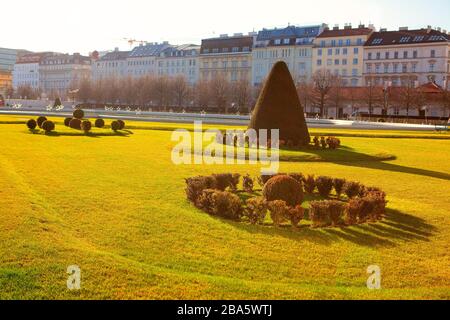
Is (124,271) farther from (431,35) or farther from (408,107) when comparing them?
(431,35)

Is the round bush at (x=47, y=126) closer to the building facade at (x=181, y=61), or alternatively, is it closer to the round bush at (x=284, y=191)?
the round bush at (x=284, y=191)

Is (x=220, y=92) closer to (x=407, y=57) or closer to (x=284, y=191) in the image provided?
(x=407, y=57)

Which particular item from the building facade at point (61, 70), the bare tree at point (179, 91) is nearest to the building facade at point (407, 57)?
the bare tree at point (179, 91)

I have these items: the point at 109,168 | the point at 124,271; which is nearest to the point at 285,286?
the point at 124,271

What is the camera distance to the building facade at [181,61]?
12238 centimetres

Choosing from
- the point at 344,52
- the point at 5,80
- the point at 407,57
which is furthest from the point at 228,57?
the point at 5,80

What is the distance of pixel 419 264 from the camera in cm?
1052

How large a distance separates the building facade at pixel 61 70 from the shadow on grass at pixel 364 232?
141 meters

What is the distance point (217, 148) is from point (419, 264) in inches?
752

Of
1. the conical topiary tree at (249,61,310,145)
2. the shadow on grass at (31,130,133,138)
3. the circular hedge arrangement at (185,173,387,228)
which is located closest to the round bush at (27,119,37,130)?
the shadow on grass at (31,130,133,138)

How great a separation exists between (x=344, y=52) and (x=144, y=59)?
177 ft

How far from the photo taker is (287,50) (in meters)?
105

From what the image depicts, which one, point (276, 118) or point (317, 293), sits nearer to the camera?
point (317, 293)
